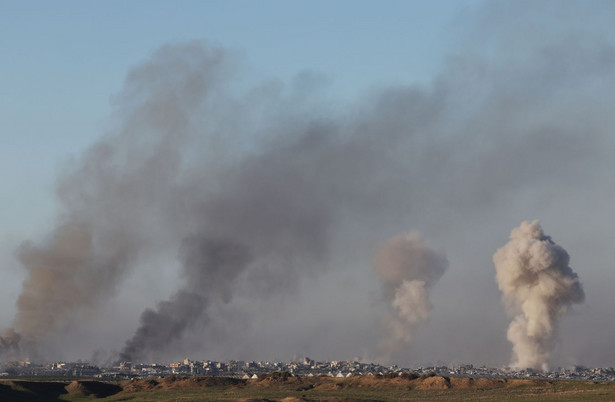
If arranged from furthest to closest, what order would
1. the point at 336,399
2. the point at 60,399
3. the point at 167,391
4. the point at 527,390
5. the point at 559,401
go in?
the point at 167,391, the point at 60,399, the point at 527,390, the point at 336,399, the point at 559,401

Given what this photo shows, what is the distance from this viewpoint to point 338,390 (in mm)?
181750

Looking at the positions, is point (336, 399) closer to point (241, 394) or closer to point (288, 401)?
point (288, 401)

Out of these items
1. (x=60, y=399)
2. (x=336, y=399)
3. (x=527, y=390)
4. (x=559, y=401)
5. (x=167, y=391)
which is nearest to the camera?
(x=559, y=401)

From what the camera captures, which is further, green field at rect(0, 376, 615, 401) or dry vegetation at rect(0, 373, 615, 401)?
dry vegetation at rect(0, 373, 615, 401)

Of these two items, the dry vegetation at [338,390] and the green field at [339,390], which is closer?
the green field at [339,390]

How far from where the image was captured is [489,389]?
169m

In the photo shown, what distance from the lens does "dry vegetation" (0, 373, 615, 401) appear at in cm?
15412

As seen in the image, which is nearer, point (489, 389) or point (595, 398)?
point (595, 398)

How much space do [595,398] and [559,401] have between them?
8.28 m

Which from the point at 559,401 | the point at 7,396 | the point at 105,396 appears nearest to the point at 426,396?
the point at 559,401

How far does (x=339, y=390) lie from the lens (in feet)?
598

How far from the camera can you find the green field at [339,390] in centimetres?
15350

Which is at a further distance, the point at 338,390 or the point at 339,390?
the point at 339,390

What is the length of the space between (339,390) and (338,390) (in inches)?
18.2
